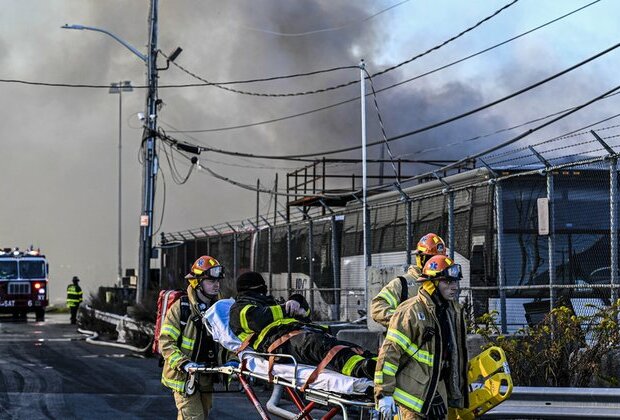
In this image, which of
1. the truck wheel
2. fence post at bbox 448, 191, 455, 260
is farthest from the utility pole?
the truck wheel

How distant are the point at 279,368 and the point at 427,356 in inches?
54.9

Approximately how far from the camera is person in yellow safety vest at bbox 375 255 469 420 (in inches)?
255

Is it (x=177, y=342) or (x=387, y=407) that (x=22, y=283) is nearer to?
(x=177, y=342)

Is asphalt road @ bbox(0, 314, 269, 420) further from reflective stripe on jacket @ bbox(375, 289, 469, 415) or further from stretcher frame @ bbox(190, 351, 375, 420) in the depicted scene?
reflective stripe on jacket @ bbox(375, 289, 469, 415)

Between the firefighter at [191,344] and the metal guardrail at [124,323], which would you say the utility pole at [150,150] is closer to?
the metal guardrail at [124,323]

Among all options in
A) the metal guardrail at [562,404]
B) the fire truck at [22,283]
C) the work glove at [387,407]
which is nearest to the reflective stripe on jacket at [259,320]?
the work glove at [387,407]

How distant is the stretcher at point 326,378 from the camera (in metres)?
6.77

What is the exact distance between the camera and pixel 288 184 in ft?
103

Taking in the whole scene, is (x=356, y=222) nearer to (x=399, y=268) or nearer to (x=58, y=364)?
(x=58, y=364)

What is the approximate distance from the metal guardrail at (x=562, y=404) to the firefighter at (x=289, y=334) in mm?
1960

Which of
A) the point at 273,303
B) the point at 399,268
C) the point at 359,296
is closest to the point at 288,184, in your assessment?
the point at 359,296

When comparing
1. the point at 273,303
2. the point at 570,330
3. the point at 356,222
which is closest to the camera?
the point at 273,303

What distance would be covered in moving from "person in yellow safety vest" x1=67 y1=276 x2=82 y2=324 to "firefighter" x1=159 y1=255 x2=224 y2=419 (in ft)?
91.9

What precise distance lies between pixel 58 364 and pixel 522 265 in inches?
331
